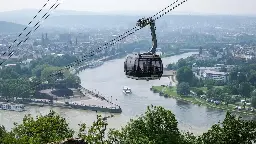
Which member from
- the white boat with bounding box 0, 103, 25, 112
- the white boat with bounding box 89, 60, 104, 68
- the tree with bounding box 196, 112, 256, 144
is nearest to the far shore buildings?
the white boat with bounding box 89, 60, 104, 68

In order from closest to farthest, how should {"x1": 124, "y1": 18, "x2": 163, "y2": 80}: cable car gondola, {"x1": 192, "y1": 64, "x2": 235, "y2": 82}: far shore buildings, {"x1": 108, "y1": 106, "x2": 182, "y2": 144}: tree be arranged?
{"x1": 124, "y1": 18, "x2": 163, "y2": 80}: cable car gondola < {"x1": 108, "y1": 106, "x2": 182, "y2": 144}: tree < {"x1": 192, "y1": 64, "x2": 235, "y2": 82}: far shore buildings

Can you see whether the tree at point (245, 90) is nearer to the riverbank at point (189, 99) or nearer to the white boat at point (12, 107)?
the riverbank at point (189, 99)

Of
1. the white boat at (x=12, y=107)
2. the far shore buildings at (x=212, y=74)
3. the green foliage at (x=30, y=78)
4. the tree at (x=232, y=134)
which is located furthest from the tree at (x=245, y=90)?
the tree at (x=232, y=134)

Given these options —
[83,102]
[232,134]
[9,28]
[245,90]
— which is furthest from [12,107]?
[9,28]

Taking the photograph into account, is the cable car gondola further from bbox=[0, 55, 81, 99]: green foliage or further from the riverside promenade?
the riverside promenade

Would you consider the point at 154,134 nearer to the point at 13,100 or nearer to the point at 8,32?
the point at 13,100

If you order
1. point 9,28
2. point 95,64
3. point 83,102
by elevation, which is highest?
point 9,28

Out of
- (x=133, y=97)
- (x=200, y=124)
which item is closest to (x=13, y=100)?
(x=133, y=97)

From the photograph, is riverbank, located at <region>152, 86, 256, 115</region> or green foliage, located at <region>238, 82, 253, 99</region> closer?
riverbank, located at <region>152, 86, 256, 115</region>

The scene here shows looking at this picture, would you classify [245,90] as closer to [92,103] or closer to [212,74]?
[212,74]
